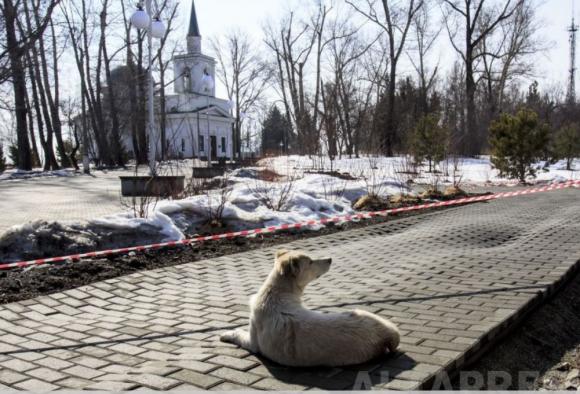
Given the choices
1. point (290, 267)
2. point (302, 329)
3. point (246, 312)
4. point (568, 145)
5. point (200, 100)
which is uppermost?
point (200, 100)

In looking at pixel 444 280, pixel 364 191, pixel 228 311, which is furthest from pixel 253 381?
pixel 364 191

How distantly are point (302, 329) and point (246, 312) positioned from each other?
1519 mm

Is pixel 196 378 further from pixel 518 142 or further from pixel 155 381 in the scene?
pixel 518 142

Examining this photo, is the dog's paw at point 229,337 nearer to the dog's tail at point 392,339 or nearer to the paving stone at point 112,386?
the paving stone at point 112,386

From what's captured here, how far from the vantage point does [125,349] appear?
3.99 m

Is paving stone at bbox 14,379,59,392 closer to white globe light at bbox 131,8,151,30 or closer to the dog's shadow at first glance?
the dog's shadow

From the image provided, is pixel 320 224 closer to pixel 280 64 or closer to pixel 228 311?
pixel 228 311

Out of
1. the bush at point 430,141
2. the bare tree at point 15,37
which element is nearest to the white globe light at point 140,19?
the bare tree at point 15,37

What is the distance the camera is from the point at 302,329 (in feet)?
11.3

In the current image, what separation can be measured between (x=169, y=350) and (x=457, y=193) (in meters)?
13.5

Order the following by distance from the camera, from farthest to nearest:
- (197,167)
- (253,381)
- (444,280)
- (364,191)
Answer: (197,167)
(364,191)
(444,280)
(253,381)

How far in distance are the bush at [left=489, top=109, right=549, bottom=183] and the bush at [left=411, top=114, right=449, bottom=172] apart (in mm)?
3141

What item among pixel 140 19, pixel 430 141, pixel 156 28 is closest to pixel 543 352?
pixel 140 19

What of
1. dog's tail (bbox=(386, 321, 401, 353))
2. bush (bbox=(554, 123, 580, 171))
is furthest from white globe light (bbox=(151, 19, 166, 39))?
bush (bbox=(554, 123, 580, 171))
